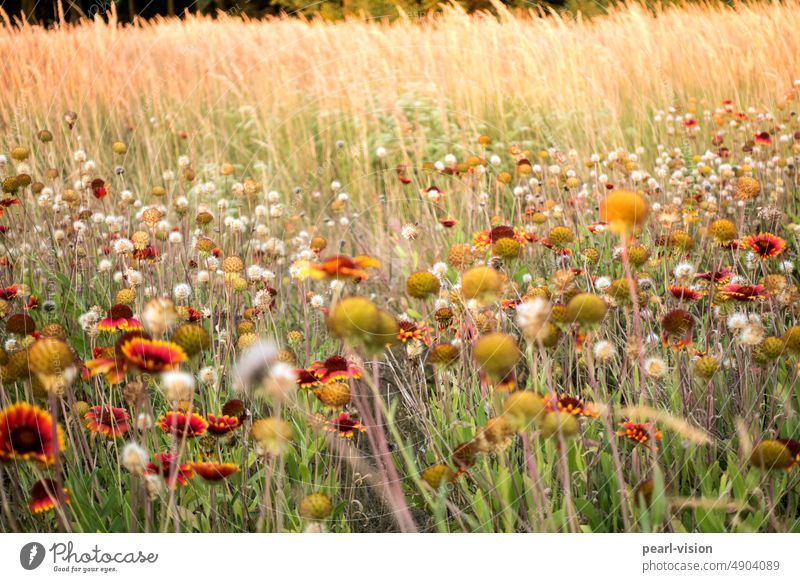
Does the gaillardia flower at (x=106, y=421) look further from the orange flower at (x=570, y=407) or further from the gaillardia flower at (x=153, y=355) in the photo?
the orange flower at (x=570, y=407)

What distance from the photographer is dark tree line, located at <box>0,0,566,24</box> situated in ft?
5.73

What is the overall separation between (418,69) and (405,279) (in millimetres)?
718

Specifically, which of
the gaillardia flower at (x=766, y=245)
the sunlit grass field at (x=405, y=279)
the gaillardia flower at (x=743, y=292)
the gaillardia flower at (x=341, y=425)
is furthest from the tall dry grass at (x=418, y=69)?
the gaillardia flower at (x=341, y=425)

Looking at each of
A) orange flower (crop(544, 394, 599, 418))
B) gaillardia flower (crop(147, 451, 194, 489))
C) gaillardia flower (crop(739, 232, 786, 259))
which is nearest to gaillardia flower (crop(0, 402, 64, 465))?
gaillardia flower (crop(147, 451, 194, 489))

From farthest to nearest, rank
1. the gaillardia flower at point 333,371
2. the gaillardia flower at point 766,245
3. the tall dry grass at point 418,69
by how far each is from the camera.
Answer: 1. the tall dry grass at point 418,69
2. the gaillardia flower at point 766,245
3. the gaillardia flower at point 333,371

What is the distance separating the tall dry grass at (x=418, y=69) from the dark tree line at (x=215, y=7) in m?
0.03

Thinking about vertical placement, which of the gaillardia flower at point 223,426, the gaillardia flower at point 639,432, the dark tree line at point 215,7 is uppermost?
the dark tree line at point 215,7

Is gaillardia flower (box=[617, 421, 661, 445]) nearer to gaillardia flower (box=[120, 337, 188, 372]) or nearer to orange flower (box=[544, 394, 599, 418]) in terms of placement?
orange flower (box=[544, 394, 599, 418])

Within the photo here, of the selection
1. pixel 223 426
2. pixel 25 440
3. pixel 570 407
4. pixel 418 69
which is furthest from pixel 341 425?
pixel 418 69

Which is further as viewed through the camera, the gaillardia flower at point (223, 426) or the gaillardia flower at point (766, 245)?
the gaillardia flower at point (766, 245)

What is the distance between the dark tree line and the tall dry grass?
34 millimetres

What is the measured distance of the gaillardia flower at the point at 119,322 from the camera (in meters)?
1.35

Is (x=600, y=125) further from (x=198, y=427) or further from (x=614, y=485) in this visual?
(x=198, y=427)

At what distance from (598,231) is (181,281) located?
1099 millimetres
